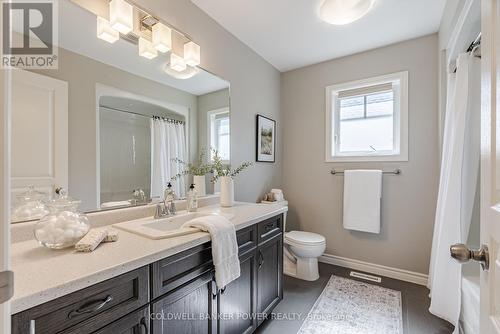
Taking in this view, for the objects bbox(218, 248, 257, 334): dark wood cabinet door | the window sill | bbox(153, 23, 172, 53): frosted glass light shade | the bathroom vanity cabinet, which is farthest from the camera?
the window sill

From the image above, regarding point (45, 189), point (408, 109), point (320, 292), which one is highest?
point (408, 109)

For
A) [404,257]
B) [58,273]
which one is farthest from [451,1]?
[58,273]

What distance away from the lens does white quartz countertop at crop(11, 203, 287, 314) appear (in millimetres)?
613

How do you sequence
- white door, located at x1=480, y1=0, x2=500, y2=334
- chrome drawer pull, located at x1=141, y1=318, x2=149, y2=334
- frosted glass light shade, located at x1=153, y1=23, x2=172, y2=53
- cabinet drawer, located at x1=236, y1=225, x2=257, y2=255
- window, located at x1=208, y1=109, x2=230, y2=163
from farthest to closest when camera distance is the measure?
1. window, located at x1=208, y1=109, x2=230, y2=163
2. frosted glass light shade, located at x1=153, y1=23, x2=172, y2=53
3. cabinet drawer, located at x1=236, y1=225, x2=257, y2=255
4. chrome drawer pull, located at x1=141, y1=318, x2=149, y2=334
5. white door, located at x1=480, y1=0, x2=500, y2=334

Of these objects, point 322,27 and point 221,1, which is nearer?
point 221,1

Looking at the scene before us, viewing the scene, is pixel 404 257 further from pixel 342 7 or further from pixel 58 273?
pixel 58 273

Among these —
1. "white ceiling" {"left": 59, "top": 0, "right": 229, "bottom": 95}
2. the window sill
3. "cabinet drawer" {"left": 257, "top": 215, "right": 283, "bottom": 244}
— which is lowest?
"cabinet drawer" {"left": 257, "top": 215, "right": 283, "bottom": 244}

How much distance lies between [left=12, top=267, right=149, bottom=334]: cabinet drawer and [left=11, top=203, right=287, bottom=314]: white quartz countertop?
1.1 inches

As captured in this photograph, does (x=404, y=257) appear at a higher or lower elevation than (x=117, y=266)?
lower

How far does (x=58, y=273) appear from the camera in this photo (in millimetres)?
692

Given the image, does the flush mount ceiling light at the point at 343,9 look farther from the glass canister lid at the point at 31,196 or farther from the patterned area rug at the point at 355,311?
the patterned area rug at the point at 355,311

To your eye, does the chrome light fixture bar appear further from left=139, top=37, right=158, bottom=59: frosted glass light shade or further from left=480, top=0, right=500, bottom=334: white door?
left=480, top=0, right=500, bottom=334: white door

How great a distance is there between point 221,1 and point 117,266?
189cm

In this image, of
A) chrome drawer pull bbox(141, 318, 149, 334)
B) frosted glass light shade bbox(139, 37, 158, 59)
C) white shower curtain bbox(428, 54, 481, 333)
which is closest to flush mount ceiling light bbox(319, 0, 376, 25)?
white shower curtain bbox(428, 54, 481, 333)
